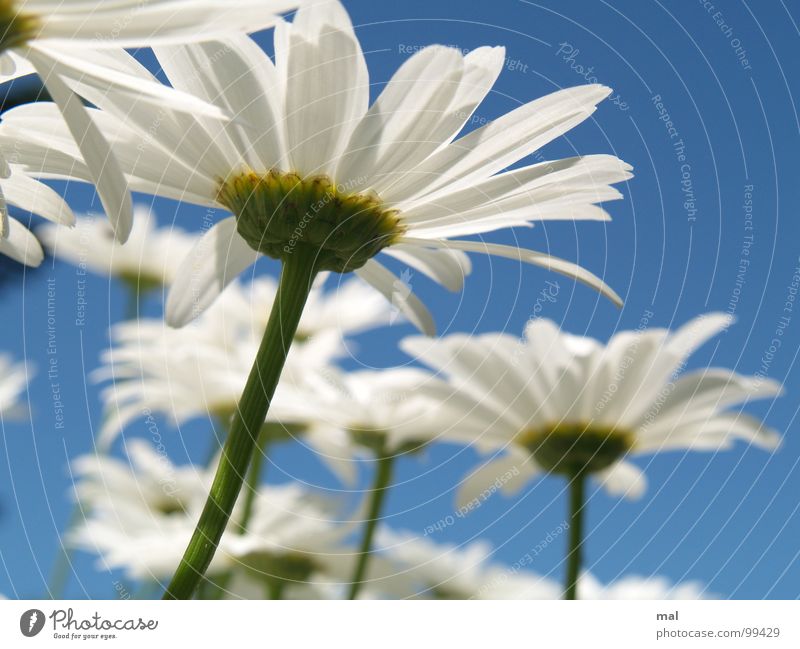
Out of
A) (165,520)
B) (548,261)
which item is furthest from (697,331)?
(165,520)

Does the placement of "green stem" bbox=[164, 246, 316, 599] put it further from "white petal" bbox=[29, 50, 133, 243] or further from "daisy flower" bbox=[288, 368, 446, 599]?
"daisy flower" bbox=[288, 368, 446, 599]

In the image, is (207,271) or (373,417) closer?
(207,271)

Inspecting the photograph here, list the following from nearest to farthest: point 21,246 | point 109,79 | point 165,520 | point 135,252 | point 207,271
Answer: point 109,79 → point 21,246 → point 207,271 → point 165,520 → point 135,252

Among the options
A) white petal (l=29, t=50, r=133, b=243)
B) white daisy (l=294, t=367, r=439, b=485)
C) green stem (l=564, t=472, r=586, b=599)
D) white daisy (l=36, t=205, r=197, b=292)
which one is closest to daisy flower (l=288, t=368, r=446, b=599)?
white daisy (l=294, t=367, r=439, b=485)

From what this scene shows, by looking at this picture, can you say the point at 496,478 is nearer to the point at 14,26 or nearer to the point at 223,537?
the point at 223,537

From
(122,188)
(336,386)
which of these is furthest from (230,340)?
(122,188)

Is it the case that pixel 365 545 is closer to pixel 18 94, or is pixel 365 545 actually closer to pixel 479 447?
pixel 479 447
